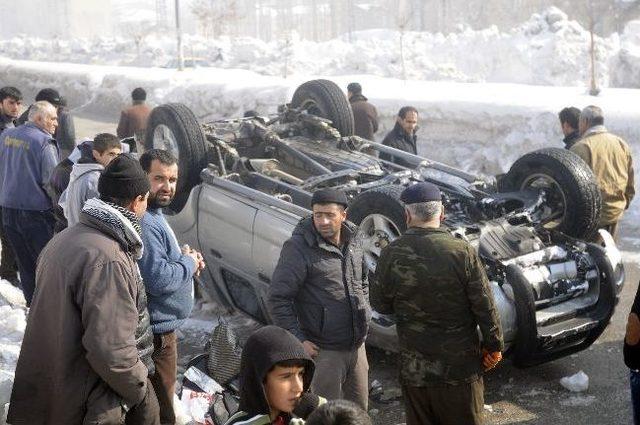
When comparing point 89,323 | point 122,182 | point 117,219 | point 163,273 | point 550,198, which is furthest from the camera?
point 550,198

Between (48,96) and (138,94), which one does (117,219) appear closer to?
(48,96)

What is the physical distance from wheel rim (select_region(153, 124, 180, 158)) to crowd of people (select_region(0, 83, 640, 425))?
117cm

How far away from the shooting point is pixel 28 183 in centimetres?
662

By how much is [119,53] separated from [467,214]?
4203 centimetres

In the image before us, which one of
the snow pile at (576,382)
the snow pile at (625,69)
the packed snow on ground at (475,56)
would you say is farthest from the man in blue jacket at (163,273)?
the snow pile at (625,69)

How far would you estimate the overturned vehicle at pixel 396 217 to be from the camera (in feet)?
18.6

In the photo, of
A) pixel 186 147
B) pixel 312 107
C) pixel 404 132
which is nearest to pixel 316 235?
pixel 186 147

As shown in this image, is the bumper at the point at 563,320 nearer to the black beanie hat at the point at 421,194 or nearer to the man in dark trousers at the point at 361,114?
the black beanie hat at the point at 421,194

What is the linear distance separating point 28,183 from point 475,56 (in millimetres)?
25635

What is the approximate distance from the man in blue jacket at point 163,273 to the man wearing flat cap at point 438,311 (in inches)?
41.2

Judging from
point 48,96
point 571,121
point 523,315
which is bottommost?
point 523,315

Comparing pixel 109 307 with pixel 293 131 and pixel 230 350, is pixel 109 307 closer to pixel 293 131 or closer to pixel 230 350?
pixel 230 350

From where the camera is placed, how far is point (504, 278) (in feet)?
18.1

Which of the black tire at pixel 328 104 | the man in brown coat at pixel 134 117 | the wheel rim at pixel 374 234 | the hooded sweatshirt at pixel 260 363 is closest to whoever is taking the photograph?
the hooded sweatshirt at pixel 260 363
